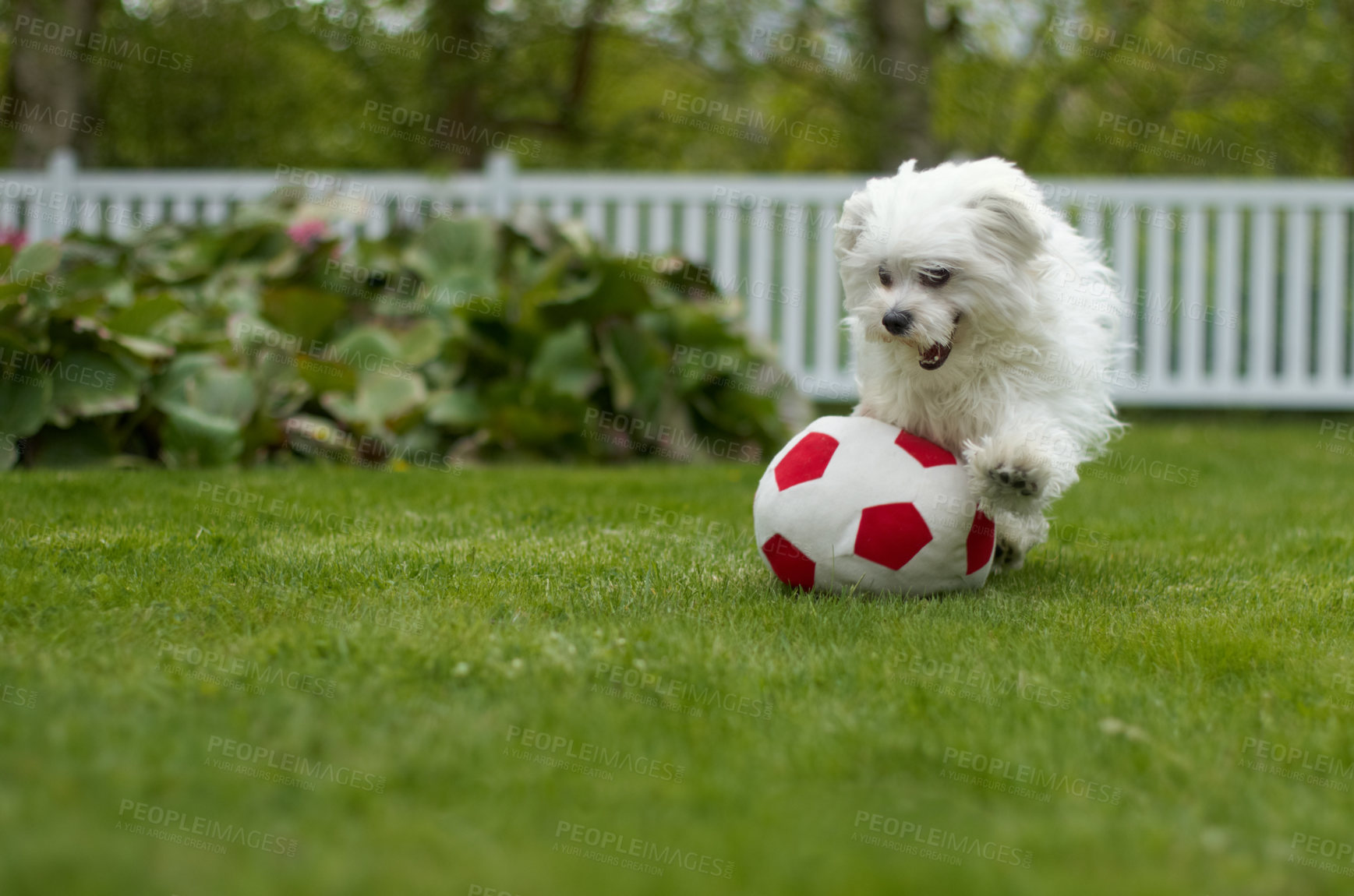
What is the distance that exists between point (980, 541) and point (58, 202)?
8632mm

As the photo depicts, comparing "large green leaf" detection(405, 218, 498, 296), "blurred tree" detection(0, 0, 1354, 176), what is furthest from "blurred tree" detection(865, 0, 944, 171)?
"large green leaf" detection(405, 218, 498, 296)

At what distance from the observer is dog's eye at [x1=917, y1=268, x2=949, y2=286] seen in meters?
3.32

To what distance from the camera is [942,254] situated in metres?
3.27

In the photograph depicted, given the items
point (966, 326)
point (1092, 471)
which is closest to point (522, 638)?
point (966, 326)

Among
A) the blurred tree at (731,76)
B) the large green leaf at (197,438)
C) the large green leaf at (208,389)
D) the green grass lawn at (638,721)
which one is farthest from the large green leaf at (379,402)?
the blurred tree at (731,76)

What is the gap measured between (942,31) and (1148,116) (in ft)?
8.51

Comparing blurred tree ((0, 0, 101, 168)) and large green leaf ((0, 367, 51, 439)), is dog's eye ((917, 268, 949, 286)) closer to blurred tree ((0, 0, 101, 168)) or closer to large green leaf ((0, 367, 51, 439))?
large green leaf ((0, 367, 51, 439))

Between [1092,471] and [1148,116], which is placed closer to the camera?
[1092,471]

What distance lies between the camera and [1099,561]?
4113mm

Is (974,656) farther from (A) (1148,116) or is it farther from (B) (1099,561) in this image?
(A) (1148,116)

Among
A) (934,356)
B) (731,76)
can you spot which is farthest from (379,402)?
(731,76)

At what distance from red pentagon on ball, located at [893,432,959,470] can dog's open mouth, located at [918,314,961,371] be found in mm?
213

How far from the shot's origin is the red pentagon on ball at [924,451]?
3.44m

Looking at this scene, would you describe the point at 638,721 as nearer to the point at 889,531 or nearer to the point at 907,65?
the point at 889,531
